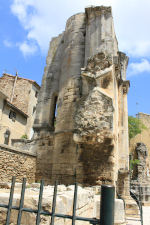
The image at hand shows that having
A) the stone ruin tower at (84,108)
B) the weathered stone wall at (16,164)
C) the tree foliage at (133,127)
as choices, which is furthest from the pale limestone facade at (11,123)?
the tree foliage at (133,127)

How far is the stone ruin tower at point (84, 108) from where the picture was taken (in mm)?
6516

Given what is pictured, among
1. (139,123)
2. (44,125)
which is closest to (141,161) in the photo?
(139,123)

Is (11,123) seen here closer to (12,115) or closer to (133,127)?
(12,115)

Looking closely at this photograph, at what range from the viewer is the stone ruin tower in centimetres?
652

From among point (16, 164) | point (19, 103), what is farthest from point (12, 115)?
point (16, 164)

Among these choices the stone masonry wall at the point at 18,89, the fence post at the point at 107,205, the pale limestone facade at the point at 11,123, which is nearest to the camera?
the fence post at the point at 107,205

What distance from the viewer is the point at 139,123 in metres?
23.5

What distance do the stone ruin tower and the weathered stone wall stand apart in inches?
16.0

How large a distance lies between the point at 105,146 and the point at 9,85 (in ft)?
55.1

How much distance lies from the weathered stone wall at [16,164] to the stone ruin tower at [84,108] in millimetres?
408

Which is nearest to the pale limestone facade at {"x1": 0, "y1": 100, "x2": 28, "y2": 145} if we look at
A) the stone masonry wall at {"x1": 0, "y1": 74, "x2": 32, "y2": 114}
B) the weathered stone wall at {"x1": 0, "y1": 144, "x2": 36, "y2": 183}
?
the stone masonry wall at {"x1": 0, "y1": 74, "x2": 32, "y2": 114}

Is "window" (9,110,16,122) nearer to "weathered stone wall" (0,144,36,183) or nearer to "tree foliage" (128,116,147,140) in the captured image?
"weathered stone wall" (0,144,36,183)

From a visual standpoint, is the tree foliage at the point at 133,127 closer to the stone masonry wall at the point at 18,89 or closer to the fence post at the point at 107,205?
the stone masonry wall at the point at 18,89

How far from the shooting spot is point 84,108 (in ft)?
22.3
